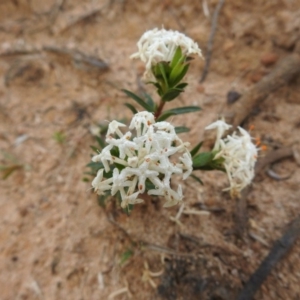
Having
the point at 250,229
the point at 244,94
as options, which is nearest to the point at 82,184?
the point at 250,229

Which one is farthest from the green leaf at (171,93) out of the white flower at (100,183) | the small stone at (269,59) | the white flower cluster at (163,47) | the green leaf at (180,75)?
the small stone at (269,59)

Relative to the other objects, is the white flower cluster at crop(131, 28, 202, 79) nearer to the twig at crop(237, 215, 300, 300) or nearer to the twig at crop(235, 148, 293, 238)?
the twig at crop(235, 148, 293, 238)

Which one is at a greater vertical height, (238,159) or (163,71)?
(163,71)

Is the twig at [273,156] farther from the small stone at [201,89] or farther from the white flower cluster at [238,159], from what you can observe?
the small stone at [201,89]

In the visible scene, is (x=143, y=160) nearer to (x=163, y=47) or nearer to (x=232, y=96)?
(x=163, y=47)

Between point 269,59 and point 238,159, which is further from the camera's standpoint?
point 269,59

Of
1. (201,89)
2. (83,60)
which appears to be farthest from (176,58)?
(83,60)

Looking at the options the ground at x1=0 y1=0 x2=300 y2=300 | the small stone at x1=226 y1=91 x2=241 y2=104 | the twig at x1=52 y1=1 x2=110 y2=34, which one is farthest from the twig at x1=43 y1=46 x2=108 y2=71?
the small stone at x1=226 y1=91 x2=241 y2=104

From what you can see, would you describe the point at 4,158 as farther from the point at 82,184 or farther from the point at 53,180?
the point at 82,184
